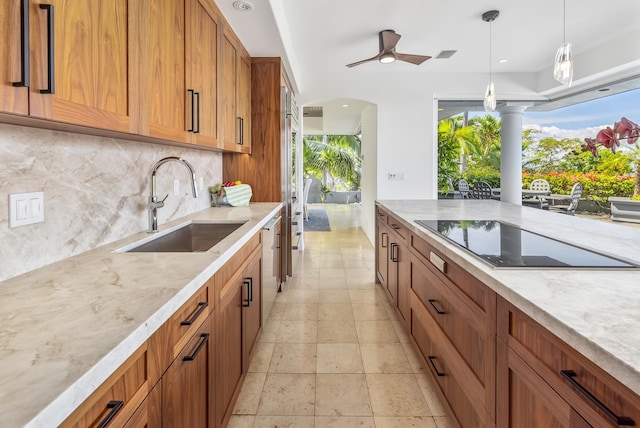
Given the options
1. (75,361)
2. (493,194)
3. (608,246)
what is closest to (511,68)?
(493,194)

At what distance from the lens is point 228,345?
1534mm

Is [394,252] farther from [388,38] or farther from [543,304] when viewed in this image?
[388,38]

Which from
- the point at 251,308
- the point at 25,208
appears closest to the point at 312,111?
the point at 251,308

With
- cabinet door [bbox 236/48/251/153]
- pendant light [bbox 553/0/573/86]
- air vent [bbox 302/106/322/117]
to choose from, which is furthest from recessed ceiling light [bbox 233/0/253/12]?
air vent [bbox 302/106/322/117]

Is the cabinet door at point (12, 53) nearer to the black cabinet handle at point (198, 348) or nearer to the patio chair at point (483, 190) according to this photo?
the black cabinet handle at point (198, 348)

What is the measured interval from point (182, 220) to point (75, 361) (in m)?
1.78

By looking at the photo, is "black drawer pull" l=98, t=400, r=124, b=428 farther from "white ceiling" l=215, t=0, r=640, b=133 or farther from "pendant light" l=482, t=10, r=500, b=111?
"pendant light" l=482, t=10, r=500, b=111

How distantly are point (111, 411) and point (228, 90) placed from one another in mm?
2444

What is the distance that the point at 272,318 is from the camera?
2.89 m

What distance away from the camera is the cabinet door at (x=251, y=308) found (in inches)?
73.5

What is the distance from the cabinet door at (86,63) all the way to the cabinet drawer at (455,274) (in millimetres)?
1389

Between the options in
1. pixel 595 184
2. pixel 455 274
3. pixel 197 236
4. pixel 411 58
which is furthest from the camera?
pixel 595 184

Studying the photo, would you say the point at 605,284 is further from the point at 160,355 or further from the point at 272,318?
the point at 272,318

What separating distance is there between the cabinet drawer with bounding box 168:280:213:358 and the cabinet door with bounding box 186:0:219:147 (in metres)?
1.07
